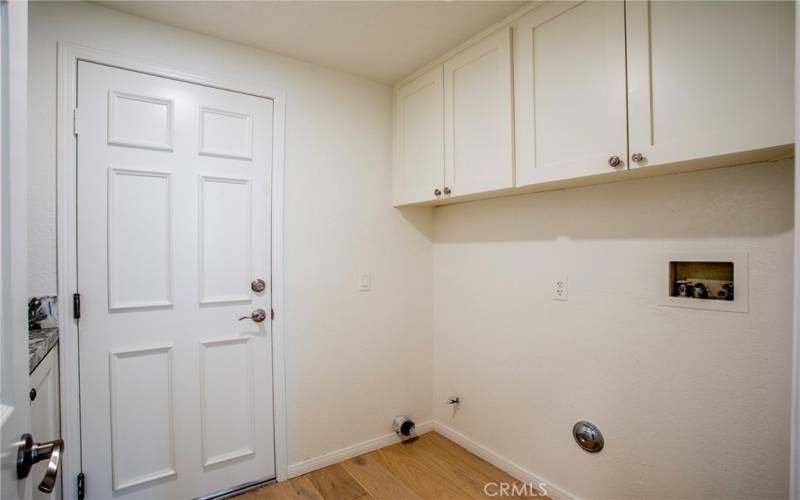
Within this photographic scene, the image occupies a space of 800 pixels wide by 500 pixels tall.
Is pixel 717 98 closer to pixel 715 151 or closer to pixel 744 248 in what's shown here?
pixel 715 151

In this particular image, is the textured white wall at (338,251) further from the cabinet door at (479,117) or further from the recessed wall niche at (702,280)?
the recessed wall niche at (702,280)

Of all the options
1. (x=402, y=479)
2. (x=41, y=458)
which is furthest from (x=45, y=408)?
(x=402, y=479)

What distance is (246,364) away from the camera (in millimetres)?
1985

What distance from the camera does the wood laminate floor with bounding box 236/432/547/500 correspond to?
1.93m

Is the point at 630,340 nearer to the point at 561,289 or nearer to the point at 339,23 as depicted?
the point at 561,289

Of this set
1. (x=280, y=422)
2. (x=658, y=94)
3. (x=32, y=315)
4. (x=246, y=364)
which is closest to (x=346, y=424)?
(x=280, y=422)

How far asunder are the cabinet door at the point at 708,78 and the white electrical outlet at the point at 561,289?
698mm

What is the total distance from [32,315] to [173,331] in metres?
0.49

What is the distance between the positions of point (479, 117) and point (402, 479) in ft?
6.26

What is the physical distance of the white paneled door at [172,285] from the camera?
165cm

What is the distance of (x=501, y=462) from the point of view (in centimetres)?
213

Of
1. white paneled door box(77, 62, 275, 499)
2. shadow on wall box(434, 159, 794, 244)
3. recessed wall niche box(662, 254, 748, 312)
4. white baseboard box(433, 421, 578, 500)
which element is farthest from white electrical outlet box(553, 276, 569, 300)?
white paneled door box(77, 62, 275, 499)

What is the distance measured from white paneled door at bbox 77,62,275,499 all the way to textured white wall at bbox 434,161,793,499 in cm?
124

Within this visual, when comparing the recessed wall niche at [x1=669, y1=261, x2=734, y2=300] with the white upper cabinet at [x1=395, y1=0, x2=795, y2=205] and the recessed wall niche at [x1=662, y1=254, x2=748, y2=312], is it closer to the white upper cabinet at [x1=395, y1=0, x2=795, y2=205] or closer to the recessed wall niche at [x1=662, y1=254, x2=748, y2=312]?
the recessed wall niche at [x1=662, y1=254, x2=748, y2=312]
